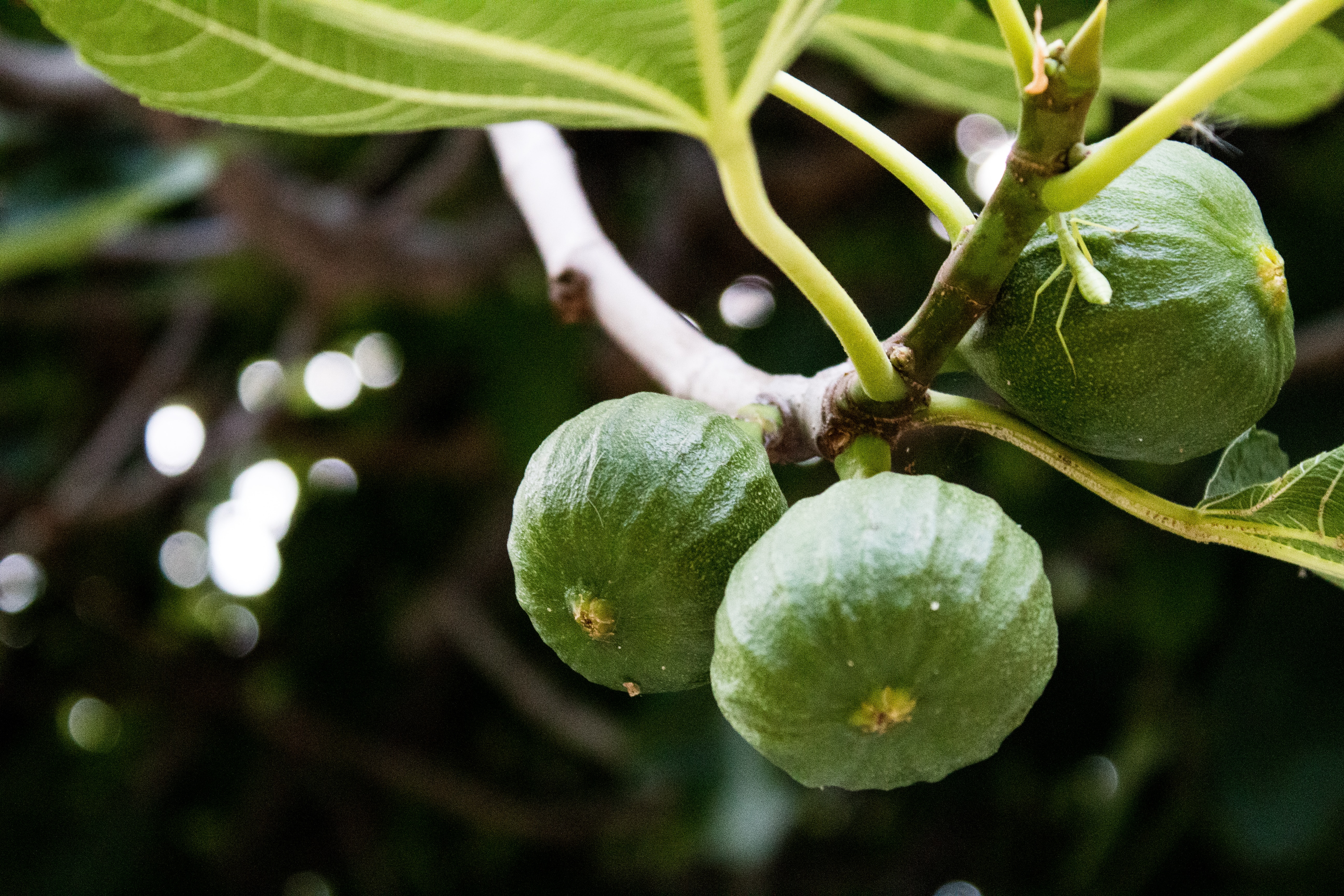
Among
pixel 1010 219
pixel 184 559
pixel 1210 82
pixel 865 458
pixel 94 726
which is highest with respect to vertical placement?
pixel 1210 82

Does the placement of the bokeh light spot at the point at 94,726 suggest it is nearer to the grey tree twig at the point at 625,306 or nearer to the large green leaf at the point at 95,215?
the large green leaf at the point at 95,215

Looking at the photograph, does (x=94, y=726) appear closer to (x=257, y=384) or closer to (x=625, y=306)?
(x=257, y=384)

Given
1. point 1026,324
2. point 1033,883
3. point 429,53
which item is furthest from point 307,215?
point 1033,883

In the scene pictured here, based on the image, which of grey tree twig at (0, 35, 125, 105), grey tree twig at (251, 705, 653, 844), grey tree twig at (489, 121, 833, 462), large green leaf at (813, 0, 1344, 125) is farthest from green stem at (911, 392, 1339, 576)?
grey tree twig at (251, 705, 653, 844)

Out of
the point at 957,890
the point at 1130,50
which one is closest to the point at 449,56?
the point at 1130,50

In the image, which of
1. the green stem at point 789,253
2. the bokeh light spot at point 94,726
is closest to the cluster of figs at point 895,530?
the green stem at point 789,253
